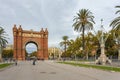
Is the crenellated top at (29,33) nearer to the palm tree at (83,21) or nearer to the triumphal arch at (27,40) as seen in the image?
the triumphal arch at (27,40)

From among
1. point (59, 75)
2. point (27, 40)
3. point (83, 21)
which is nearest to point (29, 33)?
point (27, 40)

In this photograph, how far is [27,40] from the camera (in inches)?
4316

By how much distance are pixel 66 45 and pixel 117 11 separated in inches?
3308

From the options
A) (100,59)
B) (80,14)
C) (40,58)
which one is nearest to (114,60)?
(100,59)

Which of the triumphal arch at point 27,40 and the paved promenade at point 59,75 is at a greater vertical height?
the triumphal arch at point 27,40

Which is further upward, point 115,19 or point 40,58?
point 115,19

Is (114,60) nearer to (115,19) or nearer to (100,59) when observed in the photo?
(100,59)

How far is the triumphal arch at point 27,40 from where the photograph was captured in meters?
107

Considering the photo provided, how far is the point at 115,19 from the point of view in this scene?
1880 inches

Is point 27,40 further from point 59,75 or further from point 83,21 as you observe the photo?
point 59,75

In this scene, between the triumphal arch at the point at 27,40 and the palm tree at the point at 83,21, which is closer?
the palm tree at the point at 83,21

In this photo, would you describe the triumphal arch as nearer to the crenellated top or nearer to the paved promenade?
the crenellated top

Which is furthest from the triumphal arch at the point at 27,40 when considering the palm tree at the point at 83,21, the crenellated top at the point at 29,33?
the palm tree at the point at 83,21

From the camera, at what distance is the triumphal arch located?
106812mm
